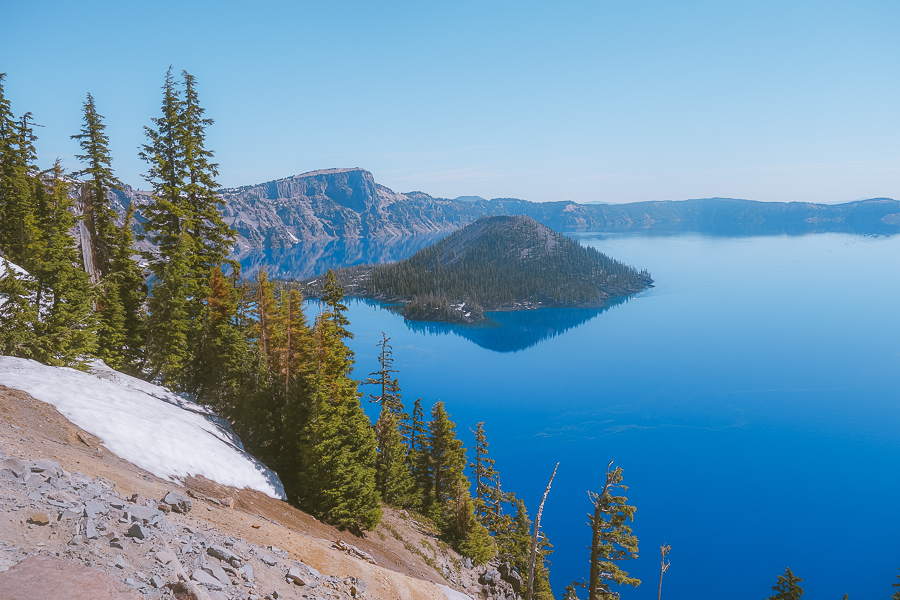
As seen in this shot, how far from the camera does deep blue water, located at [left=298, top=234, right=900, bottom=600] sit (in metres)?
50.5

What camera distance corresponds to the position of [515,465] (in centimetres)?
6756

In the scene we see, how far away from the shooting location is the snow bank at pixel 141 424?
17766 millimetres

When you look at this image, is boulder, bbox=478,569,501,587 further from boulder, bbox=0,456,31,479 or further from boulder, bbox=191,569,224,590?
boulder, bbox=0,456,31,479

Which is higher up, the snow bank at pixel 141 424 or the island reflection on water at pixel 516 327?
the snow bank at pixel 141 424

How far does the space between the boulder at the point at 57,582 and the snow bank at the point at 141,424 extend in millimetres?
10091

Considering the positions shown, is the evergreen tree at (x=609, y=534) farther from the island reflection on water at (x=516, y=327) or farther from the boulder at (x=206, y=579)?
the island reflection on water at (x=516, y=327)

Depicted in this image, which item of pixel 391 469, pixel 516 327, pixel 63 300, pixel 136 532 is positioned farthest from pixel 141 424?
pixel 516 327

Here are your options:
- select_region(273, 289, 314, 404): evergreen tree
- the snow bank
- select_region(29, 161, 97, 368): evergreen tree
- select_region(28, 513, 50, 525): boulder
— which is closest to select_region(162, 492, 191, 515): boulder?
select_region(28, 513, 50, 525): boulder

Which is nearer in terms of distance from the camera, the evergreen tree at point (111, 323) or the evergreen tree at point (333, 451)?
the evergreen tree at point (333, 451)

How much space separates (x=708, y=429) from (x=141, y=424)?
270 feet

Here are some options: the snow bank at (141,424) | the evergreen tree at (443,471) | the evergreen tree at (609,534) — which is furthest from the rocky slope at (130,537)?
the evergreen tree at (443,471)

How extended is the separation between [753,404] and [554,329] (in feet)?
239

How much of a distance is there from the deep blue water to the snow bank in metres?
37.5

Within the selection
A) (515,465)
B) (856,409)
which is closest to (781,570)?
(515,465)
